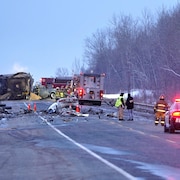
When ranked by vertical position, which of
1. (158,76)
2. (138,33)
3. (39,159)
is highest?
(138,33)

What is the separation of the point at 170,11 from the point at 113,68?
3511 cm

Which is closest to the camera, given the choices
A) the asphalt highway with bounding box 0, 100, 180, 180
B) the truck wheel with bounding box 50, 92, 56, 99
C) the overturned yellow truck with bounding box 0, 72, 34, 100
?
the asphalt highway with bounding box 0, 100, 180, 180

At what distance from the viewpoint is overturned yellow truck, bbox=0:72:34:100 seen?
56134 millimetres

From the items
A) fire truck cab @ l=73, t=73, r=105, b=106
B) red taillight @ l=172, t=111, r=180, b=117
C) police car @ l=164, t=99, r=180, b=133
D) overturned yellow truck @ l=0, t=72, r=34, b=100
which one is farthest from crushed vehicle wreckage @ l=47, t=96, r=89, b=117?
overturned yellow truck @ l=0, t=72, r=34, b=100

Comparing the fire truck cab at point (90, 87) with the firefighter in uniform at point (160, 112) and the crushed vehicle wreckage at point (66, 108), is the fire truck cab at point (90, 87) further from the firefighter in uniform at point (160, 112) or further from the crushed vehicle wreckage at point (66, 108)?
the firefighter in uniform at point (160, 112)

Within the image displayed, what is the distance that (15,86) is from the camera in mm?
57438

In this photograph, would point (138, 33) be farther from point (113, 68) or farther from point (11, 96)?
point (11, 96)

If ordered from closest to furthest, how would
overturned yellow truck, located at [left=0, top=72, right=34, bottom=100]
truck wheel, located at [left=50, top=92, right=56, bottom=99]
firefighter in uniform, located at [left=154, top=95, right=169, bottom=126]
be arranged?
1. firefighter in uniform, located at [left=154, top=95, right=169, bottom=126]
2. overturned yellow truck, located at [left=0, top=72, right=34, bottom=100]
3. truck wheel, located at [left=50, top=92, right=56, bottom=99]

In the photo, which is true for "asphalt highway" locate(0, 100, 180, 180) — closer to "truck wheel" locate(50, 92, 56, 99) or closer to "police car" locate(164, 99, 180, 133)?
"police car" locate(164, 99, 180, 133)

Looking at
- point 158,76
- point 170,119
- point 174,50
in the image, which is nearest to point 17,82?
point 174,50

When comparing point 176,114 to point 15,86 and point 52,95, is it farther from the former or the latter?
point 52,95

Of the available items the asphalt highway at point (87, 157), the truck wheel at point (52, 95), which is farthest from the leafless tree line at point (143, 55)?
the asphalt highway at point (87, 157)

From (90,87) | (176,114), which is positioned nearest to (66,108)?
(90,87)

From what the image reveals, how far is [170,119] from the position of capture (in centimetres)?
2303
